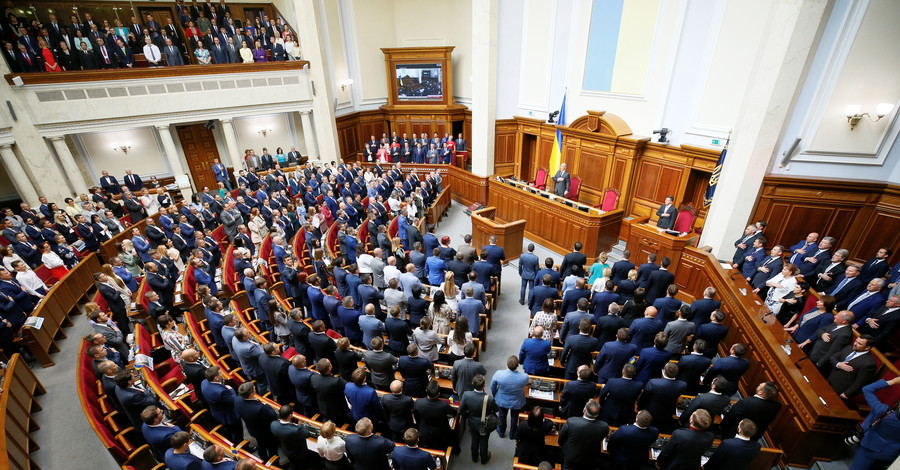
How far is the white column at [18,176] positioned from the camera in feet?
33.1

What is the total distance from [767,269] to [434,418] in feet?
19.1

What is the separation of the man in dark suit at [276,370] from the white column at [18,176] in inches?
454

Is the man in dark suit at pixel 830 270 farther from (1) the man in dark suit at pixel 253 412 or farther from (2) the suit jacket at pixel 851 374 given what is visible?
(1) the man in dark suit at pixel 253 412

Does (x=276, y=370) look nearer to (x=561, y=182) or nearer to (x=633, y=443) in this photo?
(x=633, y=443)

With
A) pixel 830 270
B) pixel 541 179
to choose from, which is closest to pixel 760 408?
pixel 830 270

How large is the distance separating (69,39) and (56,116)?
260 cm

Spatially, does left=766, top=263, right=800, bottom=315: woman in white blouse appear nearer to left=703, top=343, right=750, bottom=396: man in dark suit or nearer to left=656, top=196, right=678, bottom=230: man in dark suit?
left=703, top=343, right=750, bottom=396: man in dark suit

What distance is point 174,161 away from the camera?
12.9 metres

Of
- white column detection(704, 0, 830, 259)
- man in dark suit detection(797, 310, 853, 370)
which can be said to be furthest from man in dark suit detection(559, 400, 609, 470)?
white column detection(704, 0, 830, 259)

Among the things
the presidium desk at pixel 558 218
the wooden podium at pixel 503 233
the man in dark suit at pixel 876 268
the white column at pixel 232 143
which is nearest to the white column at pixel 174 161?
the white column at pixel 232 143

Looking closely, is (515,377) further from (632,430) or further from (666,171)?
(666,171)

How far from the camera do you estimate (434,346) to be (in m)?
4.94

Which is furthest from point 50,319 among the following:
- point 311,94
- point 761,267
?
point 761,267

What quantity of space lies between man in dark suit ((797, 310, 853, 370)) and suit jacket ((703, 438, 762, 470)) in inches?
85.5
